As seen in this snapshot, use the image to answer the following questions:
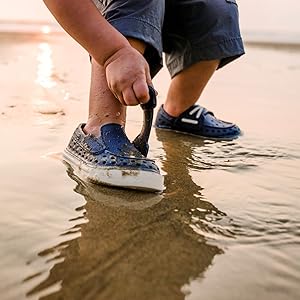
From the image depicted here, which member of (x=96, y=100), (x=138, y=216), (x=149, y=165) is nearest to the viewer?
(x=138, y=216)

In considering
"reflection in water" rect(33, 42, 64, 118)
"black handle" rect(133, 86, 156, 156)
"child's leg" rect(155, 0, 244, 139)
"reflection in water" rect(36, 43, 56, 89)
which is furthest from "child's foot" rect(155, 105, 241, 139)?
"reflection in water" rect(36, 43, 56, 89)

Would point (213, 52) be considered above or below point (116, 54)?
below

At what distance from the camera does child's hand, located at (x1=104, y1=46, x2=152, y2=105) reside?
1309mm

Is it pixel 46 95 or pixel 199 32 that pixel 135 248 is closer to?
pixel 199 32

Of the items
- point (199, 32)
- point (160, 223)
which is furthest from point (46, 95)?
point (160, 223)

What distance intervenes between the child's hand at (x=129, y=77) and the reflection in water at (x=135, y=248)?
0.24 metres

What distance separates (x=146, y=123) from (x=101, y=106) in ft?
0.48

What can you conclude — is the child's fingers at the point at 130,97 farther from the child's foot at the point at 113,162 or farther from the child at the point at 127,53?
the child's foot at the point at 113,162

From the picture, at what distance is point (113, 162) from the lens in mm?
1456

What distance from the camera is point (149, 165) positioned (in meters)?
1.45

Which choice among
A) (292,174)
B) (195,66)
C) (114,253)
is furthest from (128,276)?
(195,66)

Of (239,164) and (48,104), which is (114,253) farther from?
(48,104)

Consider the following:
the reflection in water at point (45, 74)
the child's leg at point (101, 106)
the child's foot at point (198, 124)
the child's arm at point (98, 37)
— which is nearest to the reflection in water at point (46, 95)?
the reflection in water at point (45, 74)

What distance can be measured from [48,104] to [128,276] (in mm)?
1956
